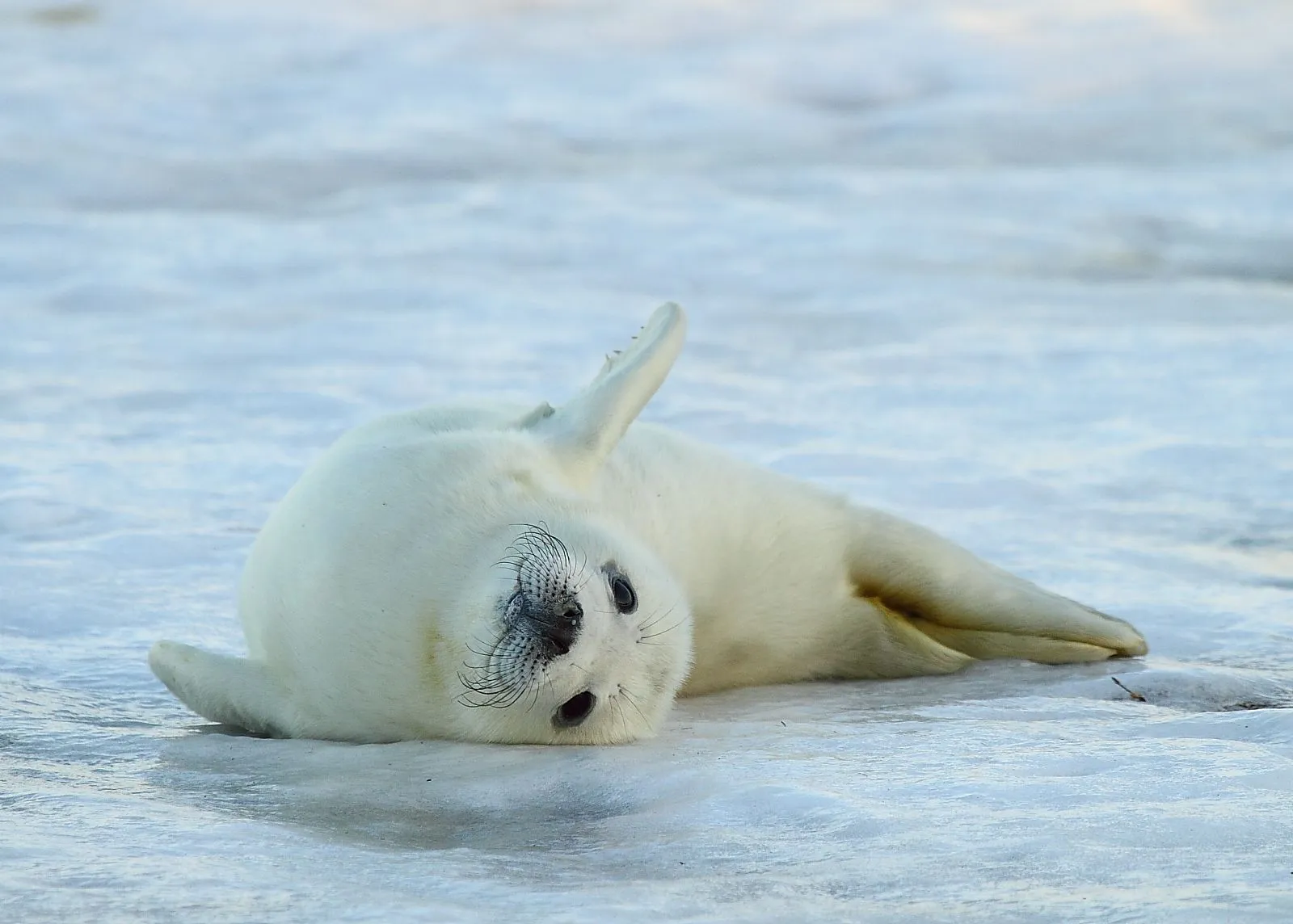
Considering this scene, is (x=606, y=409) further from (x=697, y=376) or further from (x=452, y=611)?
(x=697, y=376)

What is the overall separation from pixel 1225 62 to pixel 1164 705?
778cm

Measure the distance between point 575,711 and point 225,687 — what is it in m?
0.64

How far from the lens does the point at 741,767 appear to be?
2658 mm

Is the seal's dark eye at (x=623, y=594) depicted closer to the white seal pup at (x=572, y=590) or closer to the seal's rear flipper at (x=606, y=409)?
the white seal pup at (x=572, y=590)

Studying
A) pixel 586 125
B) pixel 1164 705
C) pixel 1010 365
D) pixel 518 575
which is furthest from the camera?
pixel 586 125

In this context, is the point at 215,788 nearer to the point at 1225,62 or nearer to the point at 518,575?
the point at 518,575

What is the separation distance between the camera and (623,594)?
300 centimetres

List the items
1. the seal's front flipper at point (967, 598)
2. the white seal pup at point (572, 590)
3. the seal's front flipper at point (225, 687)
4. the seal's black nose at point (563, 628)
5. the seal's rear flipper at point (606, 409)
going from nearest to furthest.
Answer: the seal's black nose at point (563, 628)
the white seal pup at point (572, 590)
the seal's front flipper at point (225, 687)
the seal's rear flipper at point (606, 409)
the seal's front flipper at point (967, 598)

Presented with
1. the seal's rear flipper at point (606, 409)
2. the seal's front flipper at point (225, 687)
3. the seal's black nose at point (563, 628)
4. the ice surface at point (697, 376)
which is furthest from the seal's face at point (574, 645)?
the seal's front flipper at point (225, 687)

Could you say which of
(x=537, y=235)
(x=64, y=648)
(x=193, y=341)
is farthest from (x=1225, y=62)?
(x=64, y=648)

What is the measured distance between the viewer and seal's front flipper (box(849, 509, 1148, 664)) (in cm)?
379

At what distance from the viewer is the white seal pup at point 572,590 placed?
2930 millimetres

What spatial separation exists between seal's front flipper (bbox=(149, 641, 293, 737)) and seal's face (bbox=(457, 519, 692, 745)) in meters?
0.39

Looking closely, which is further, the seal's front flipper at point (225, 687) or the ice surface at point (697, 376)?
the seal's front flipper at point (225, 687)
